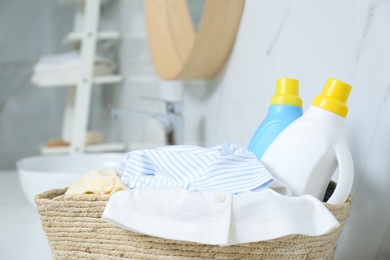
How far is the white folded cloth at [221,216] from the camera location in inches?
17.5

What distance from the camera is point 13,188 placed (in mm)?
1385

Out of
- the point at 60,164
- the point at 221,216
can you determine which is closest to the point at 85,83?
the point at 60,164

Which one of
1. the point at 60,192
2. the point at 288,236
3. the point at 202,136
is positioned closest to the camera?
the point at 288,236

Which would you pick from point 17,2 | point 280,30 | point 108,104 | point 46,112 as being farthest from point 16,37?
point 280,30

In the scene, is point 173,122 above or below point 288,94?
below

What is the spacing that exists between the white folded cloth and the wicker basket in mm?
22

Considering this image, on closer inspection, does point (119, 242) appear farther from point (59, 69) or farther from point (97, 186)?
point (59, 69)

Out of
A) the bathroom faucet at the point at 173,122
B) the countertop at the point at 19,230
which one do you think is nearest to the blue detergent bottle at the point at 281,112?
the countertop at the point at 19,230

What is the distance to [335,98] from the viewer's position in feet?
1.68

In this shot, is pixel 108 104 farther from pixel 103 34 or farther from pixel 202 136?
pixel 202 136

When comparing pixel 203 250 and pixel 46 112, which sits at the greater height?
pixel 203 250

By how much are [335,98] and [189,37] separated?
0.72 m

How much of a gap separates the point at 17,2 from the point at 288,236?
6.19 ft

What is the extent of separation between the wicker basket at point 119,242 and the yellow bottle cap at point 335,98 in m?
0.09
